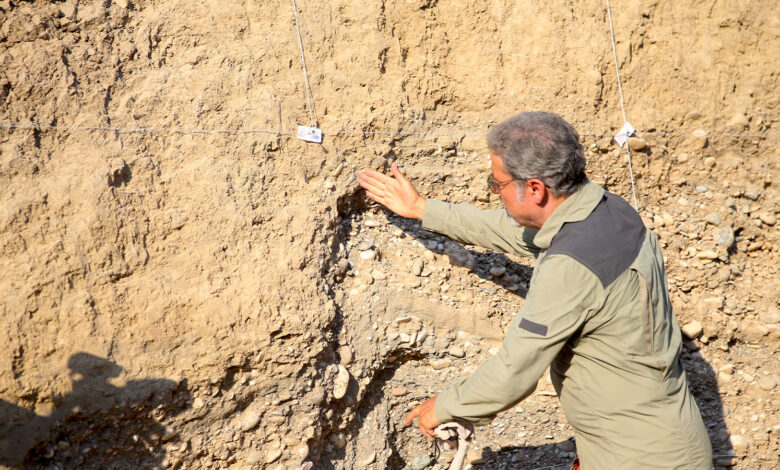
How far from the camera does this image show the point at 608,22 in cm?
360

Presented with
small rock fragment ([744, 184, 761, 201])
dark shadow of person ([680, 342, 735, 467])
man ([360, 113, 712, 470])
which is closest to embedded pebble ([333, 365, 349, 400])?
man ([360, 113, 712, 470])

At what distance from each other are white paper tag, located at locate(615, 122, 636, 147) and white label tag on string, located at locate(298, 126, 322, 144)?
1.78 meters

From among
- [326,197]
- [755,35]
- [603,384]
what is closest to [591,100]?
[755,35]

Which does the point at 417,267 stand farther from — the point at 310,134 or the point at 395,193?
the point at 310,134

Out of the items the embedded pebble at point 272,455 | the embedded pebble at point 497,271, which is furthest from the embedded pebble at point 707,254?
the embedded pebble at point 272,455

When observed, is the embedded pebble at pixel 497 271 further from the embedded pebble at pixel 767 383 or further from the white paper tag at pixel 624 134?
the embedded pebble at pixel 767 383

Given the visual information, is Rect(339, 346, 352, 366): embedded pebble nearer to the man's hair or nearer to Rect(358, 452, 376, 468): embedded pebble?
Rect(358, 452, 376, 468): embedded pebble

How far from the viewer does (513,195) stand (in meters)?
2.15

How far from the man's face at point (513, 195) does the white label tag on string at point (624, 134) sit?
168 centimetres

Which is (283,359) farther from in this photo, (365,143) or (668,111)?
(668,111)

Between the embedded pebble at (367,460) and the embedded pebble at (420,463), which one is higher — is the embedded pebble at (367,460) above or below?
above

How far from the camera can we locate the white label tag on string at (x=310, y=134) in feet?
9.80

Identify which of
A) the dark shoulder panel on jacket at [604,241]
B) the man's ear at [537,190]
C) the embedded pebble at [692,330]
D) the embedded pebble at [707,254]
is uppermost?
the man's ear at [537,190]

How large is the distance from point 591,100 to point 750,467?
225 centimetres
